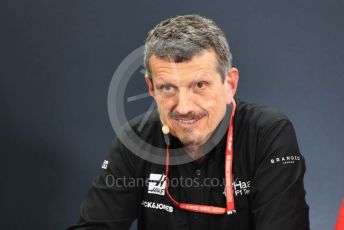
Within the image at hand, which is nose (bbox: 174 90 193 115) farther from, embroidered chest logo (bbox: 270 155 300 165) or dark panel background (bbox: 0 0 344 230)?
dark panel background (bbox: 0 0 344 230)

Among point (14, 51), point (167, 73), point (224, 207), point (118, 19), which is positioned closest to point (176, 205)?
point (224, 207)

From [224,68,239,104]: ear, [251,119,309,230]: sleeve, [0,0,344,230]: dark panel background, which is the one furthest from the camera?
[0,0,344,230]: dark panel background

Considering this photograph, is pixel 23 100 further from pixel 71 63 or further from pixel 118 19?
pixel 118 19

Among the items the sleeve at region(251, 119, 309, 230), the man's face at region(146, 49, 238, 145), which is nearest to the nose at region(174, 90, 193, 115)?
the man's face at region(146, 49, 238, 145)

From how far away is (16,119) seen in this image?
99.0 inches

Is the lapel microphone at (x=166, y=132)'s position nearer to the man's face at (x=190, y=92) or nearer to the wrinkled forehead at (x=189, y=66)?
the man's face at (x=190, y=92)

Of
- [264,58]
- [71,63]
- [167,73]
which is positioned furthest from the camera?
[71,63]

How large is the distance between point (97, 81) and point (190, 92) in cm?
106

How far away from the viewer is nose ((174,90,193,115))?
4.86 ft

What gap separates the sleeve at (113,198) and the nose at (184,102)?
0.33 meters

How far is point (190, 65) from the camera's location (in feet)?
4.84

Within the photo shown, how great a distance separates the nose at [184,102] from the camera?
4.86 ft

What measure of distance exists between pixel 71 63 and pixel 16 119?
404 mm

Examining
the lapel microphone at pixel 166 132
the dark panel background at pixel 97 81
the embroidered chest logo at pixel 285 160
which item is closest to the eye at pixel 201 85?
the lapel microphone at pixel 166 132
